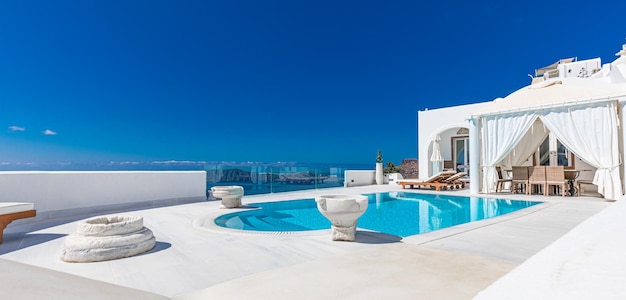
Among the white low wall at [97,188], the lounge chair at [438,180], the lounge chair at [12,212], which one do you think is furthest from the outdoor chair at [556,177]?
the lounge chair at [12,212]

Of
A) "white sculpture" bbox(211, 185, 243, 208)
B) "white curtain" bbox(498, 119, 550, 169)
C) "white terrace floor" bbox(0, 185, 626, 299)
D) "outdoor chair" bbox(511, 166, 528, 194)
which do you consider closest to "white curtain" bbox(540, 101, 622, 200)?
"outdoor chair" bbox(511, 166, 528, 194)

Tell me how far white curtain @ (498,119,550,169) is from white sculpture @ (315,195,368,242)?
32.6ft

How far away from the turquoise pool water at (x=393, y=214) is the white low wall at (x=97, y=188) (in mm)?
2431

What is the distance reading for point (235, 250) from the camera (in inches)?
156

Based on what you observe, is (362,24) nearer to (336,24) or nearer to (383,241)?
(336,24)

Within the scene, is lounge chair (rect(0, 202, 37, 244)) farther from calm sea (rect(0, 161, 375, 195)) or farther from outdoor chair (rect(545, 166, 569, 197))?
outdoor chair (rect(545, 166, 569, 197))

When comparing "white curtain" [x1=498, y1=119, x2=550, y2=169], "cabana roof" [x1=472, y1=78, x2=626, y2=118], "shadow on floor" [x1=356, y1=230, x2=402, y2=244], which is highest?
"cabana roof" [x1=472, y1=78, x2=626, y2=118]

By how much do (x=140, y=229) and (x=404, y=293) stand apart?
3.43m

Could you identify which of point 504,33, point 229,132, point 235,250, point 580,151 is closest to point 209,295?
point 235,250

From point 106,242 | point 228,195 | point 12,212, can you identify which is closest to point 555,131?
point 228,195

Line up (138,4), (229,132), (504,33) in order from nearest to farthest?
(138,4), (504,33), (229,132)

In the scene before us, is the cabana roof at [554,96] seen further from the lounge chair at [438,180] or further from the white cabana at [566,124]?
the lounge chair at [438,180]

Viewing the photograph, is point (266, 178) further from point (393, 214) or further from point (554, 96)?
point (554, 96)

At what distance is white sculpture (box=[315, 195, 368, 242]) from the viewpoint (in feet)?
13.9
